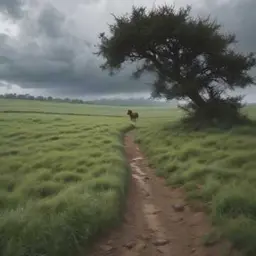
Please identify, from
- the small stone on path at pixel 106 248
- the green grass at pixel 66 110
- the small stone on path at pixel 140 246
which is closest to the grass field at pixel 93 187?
the small stone on path at pixel 106 248

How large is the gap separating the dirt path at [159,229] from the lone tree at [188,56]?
16033 millimetres

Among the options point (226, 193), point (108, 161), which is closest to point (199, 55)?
point (108, 161)

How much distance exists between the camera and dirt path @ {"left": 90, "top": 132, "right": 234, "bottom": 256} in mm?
7090

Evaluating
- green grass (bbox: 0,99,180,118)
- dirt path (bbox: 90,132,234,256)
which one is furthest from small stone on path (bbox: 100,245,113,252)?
green grass (bbox: 0,99,180,118)

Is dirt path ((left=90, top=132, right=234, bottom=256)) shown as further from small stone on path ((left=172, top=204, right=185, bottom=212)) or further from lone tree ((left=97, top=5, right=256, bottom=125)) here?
lone tree ((left=97, top=5, right=256, bottom=125))

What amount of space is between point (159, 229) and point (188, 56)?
69.5 feet

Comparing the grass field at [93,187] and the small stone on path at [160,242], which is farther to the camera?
the small stone on path at [160,242]

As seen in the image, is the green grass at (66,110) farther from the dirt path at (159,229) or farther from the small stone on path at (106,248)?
the small stone on path at (106,248)

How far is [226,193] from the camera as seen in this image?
8477 mm

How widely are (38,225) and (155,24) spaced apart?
888 inches

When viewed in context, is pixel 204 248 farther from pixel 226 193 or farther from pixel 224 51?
pixel 224 51

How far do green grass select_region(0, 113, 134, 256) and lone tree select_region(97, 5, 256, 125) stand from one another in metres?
10.2

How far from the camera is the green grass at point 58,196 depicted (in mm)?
6602

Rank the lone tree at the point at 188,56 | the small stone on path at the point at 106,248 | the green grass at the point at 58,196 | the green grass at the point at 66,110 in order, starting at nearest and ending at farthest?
the green grass at the point at 58,196, the small stone on path at the point at 106,248, the lone tree at the point at 188,56, the green grass at the point at 66,110
